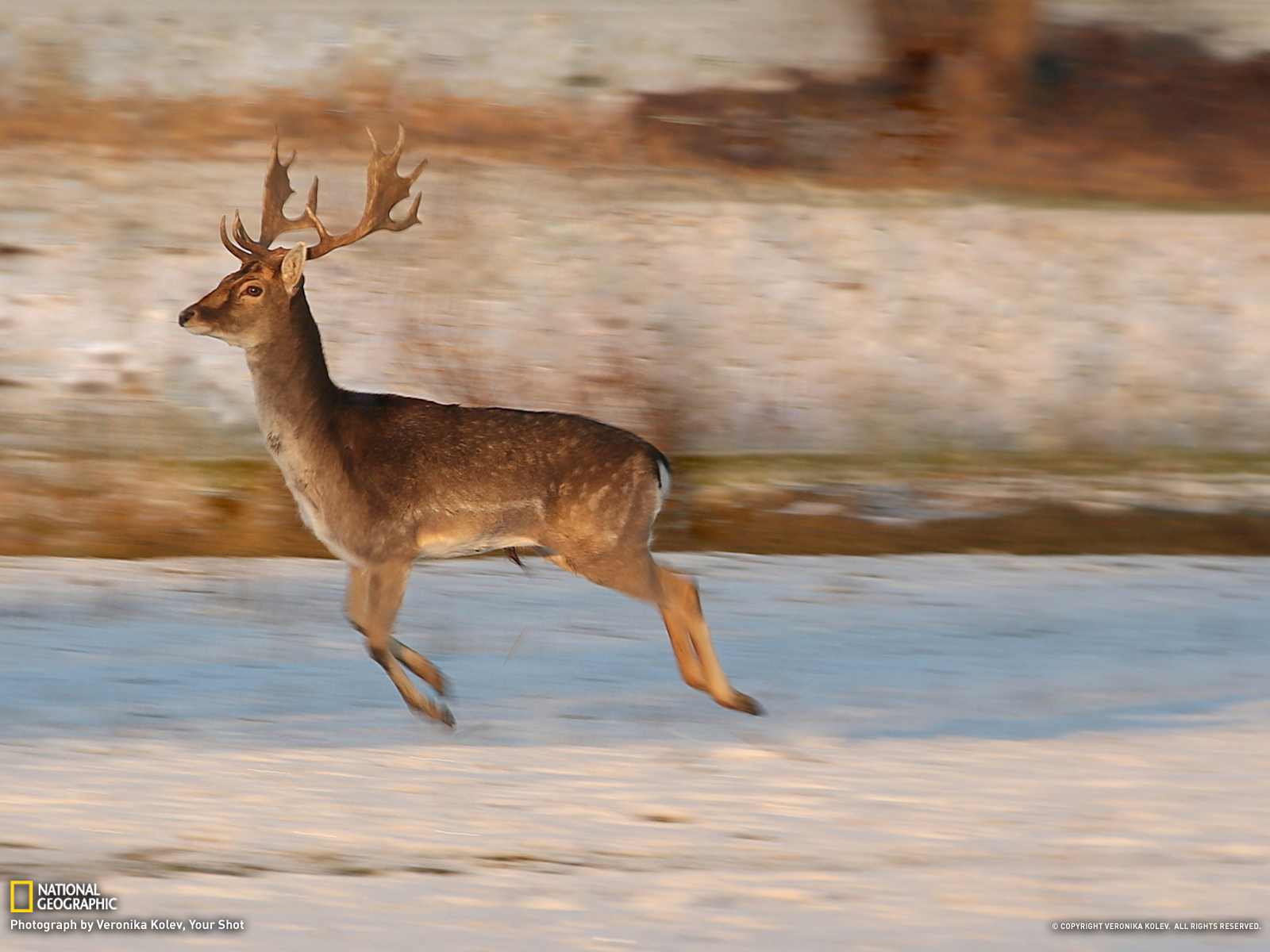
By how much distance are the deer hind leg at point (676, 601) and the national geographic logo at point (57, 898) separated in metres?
3.13

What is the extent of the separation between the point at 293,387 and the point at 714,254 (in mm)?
10611

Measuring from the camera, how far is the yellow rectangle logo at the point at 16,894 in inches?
207

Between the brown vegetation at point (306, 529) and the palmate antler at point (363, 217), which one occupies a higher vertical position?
the palmate antler at point (363, 217)

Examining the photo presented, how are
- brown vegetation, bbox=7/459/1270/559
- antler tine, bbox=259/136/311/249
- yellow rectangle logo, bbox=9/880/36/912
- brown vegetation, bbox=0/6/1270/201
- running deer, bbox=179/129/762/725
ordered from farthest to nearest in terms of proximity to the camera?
brown vegetation, bbox=0/6/1270/201 → brown vegetation, bbox=7/459/1270/559 → antler tine, bbox=259/136/311/249 → running deer, bbox=179/129/762/725 → yellow rectangle logo, bbox=9/880/36/912

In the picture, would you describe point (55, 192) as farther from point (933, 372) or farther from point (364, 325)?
point (933, 372)

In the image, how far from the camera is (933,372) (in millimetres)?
17484

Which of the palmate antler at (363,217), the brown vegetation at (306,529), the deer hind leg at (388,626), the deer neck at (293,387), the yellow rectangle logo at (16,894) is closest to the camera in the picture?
the yellow rectangle logo at (16,894)

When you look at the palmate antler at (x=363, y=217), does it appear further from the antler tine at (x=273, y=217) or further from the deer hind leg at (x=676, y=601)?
the deer hind leg at (x=676, y=601)

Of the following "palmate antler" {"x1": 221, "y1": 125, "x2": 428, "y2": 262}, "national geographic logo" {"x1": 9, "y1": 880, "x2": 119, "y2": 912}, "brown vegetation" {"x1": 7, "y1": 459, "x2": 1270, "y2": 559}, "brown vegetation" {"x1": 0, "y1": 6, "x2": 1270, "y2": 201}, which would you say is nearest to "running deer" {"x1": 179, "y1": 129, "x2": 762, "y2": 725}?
"palmate antler" {"x1": 221, "y1": 125, "x2": 428, "y2": 262}

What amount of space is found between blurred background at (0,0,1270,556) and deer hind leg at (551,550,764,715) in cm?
474

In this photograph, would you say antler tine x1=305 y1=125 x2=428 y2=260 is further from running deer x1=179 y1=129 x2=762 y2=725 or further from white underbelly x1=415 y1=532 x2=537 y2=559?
white underbelly x1=415 y1=532 x2=537 y2=559

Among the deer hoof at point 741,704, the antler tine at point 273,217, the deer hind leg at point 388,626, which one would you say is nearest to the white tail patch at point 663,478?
the deer hoof at point 741,704

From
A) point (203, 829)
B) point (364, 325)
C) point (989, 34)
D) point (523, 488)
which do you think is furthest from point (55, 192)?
point (203, 829)

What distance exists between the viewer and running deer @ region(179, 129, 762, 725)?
809 centimetres
